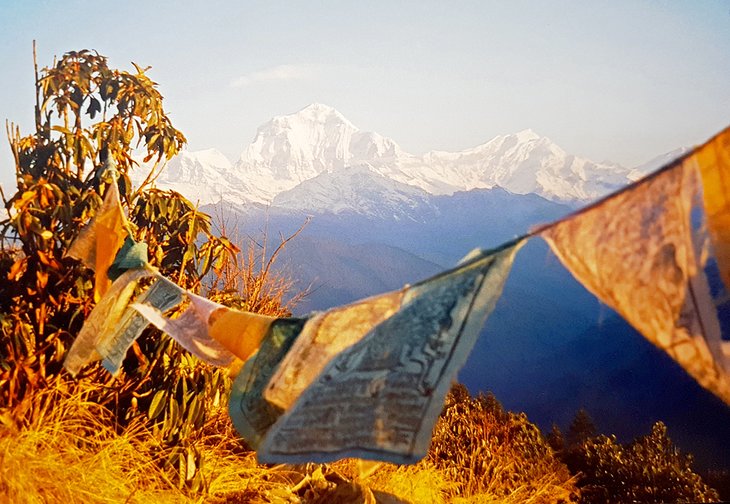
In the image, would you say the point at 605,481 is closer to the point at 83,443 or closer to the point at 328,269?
the point at 83,443

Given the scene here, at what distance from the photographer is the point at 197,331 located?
1.90 metres

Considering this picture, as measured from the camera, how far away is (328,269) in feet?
57.5

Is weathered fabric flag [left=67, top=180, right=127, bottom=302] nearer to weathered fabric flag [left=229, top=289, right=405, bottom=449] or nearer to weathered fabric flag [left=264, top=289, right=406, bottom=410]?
weathered fabric flag [left=229, top=289, right=405, bottom=449]

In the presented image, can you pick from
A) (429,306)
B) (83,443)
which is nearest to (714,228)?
(429,306)

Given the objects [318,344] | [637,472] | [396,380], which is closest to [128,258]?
[318,344]

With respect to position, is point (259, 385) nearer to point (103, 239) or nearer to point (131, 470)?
point (103, 239)

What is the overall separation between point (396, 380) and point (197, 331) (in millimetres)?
1034

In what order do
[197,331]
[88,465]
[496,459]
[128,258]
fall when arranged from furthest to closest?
[496,459] → [88,465] → [128,258] → [197,331]

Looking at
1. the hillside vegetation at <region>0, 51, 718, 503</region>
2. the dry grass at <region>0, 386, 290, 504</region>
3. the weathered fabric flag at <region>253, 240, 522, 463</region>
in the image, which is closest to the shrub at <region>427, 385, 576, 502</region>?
the hillside vegetation at <region>0, 51, 718, 503</region>

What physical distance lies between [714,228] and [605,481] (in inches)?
176

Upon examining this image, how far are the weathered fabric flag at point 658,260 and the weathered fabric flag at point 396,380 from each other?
0.16 m

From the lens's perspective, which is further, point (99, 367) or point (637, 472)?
point (637, 472)

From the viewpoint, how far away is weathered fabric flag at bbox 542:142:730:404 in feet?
3.33

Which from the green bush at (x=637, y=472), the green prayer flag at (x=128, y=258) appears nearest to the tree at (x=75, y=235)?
the green prayer flag at (x=128, y=258)
